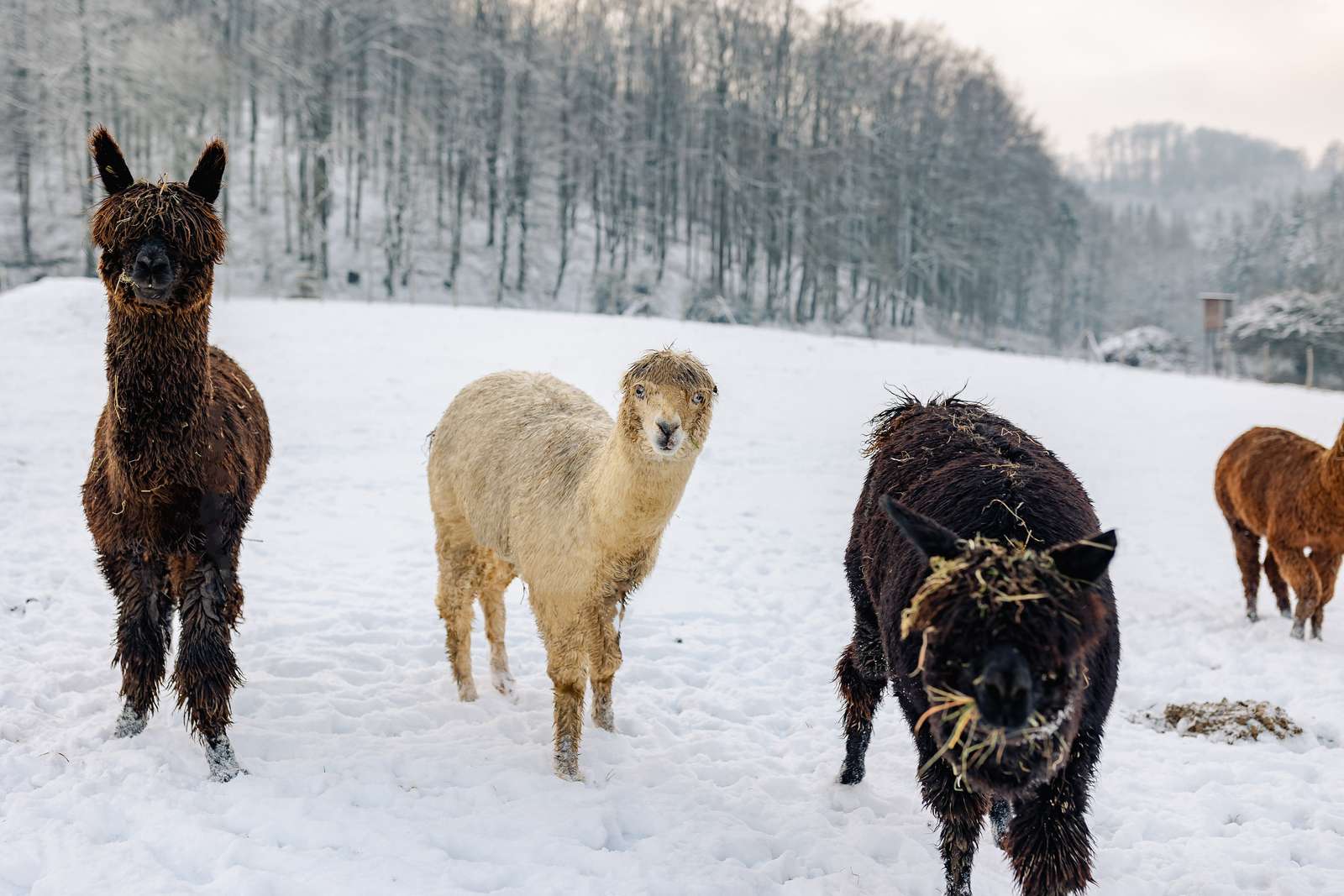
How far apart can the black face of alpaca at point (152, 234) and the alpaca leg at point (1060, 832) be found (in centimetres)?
390

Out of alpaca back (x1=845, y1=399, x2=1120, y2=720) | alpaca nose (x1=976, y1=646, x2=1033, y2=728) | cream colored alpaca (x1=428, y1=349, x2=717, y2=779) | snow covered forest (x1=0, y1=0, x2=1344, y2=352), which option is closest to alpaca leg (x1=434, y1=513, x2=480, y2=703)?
cream colored alpaca (x1=428, y1=349, x2=717, y2=779)

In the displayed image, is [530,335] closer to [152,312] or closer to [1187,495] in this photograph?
[1187,495]

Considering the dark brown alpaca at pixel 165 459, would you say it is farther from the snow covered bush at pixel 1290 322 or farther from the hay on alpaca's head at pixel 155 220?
the snow covered bush at pixel 1290 322

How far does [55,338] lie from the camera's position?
1477cm

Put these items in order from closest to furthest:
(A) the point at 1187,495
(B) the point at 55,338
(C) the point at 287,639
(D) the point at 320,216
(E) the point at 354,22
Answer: (C) the point at 287,639 → (A) the point at 1187,495 → (B) the point at 55,338 → (D) the point at 320,216 → (E) the point at 354,22

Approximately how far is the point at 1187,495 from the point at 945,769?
11389 mm

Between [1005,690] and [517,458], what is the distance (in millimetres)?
2982

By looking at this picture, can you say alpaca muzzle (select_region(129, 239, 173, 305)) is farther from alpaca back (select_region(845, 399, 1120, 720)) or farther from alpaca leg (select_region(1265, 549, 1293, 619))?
alpaca leg (select_region(1265, 549, 1293, 619))

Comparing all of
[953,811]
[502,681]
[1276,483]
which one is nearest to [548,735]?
[502,681]

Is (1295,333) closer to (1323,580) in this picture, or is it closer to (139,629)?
(1323,580)

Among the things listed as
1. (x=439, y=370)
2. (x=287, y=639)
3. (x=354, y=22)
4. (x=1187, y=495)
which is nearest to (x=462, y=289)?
(x=354, y=22)

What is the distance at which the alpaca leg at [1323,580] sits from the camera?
6855 millimetres

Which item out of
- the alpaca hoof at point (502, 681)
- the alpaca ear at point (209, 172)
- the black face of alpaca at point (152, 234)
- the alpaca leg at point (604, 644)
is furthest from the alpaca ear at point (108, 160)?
the alpaca hoof at point (502, 681)

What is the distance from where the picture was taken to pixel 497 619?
5.32 metres
